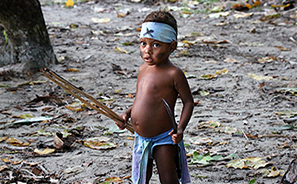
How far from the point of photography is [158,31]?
2012 mm

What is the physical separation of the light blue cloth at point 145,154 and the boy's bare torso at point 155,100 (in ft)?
0.14

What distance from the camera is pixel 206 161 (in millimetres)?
2834

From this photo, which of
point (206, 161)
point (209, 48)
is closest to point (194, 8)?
point (209, 48)

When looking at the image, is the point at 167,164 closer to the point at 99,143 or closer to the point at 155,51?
the point at 155,51

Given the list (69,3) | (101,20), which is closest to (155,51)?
(101,20)

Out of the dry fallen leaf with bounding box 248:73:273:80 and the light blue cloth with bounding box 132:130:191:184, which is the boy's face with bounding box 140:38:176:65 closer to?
the light blue cloth with bounding box 132:130:191:184

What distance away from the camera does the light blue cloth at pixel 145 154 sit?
207cm

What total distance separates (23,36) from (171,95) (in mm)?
3626

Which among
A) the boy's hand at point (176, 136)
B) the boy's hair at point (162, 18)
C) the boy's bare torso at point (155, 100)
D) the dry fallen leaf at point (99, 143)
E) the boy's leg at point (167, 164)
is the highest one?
the boy's hair at point (162, 18)

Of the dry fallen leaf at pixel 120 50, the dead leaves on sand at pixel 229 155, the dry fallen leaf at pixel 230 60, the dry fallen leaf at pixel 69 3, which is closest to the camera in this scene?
the dead leaves on sand at pixel 229 155

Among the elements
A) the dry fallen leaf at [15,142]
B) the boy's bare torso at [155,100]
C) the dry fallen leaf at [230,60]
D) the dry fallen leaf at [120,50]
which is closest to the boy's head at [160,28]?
the boy's bare torso at [155,100]

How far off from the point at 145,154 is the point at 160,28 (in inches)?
30.4

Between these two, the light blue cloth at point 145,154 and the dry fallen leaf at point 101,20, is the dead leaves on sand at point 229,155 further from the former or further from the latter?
the dry fallen leaf at point 101,20

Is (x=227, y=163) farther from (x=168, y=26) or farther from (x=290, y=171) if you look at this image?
(x=168, y=26)
